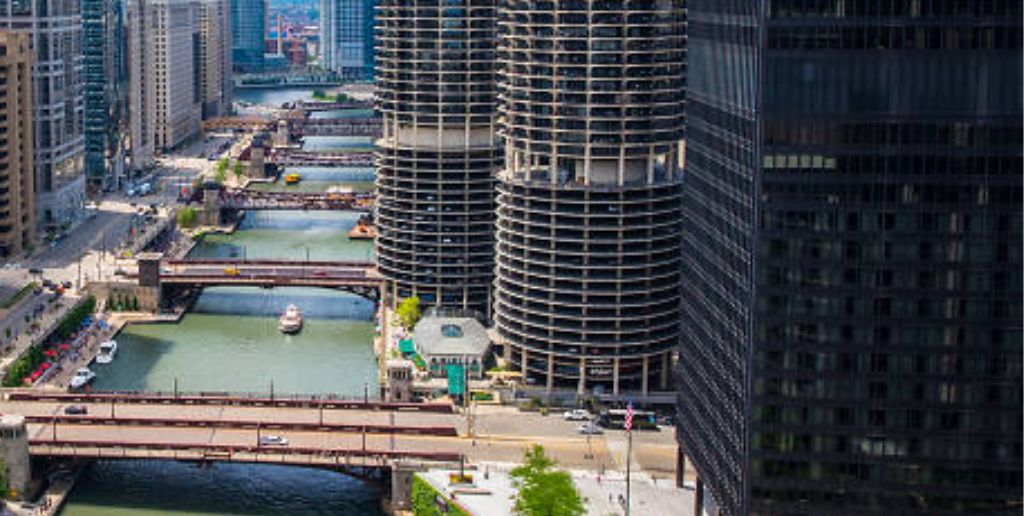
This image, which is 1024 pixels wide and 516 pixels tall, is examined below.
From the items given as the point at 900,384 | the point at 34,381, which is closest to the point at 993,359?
the point at 900,384

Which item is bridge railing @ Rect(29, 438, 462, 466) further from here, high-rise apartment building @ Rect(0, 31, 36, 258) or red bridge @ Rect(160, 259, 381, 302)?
high-rise apartment building @ Rect(0, 31, 36, 258)

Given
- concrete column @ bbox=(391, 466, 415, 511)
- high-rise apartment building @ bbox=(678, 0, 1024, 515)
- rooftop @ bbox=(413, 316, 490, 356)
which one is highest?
high-rise apartment building @ bbox=(678, 0, 1024, 515)

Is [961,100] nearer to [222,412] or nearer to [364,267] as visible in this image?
[222,412]

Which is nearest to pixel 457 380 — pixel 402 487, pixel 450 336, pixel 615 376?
pixel 450 336

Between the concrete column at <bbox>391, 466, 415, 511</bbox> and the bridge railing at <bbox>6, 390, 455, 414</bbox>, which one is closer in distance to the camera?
the concrete column at <bbox>391, 466, 415, 511</bbox>

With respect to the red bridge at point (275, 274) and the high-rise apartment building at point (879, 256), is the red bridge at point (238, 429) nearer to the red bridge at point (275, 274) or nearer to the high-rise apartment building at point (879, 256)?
the high-rise apartment building at point (879, 256)

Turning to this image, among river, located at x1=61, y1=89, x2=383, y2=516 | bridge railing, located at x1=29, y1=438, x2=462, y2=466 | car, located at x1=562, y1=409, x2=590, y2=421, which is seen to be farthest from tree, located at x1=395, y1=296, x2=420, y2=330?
bridge railing, located at x1=29, y1=438, x2=462, y2=466

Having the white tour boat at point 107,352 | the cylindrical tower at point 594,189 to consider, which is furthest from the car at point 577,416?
the white tour boat at point 107,352
